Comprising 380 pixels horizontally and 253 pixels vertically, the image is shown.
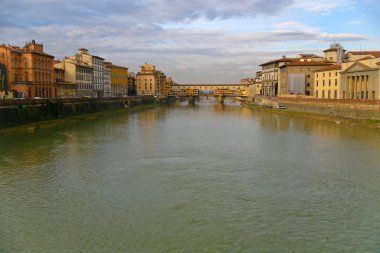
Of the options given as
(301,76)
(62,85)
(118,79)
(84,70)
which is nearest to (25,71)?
(62,85)

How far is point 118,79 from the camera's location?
127 meters

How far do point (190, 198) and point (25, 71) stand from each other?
2171 inches

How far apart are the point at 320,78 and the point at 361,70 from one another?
18403 mm

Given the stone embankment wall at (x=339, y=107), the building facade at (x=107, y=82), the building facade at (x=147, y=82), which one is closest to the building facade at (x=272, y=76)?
the stone embankment wall at (x=339, y=107)

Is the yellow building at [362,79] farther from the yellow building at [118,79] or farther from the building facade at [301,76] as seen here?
the yellow building at [118,79]

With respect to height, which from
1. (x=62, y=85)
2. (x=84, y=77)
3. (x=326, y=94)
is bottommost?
(x=326, y=94)

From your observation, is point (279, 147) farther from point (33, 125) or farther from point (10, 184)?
point (33, 125)

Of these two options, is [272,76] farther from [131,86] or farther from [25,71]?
[25,71]

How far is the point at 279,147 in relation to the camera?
3312 centimetres

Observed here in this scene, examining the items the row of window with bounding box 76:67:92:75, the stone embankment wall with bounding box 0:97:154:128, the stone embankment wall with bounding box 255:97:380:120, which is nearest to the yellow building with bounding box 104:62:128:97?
the row of window with bounding box 76:67:92:75

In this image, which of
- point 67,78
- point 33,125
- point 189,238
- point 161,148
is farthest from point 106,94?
point 189,238

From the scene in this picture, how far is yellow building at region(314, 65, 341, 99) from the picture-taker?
70500 millimetres

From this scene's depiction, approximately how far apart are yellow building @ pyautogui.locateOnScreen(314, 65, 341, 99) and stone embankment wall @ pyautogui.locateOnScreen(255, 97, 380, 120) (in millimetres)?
5633

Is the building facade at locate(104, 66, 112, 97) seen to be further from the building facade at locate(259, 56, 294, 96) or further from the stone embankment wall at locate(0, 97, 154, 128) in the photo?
the building facade at locate(259, 56, 294, 96)
